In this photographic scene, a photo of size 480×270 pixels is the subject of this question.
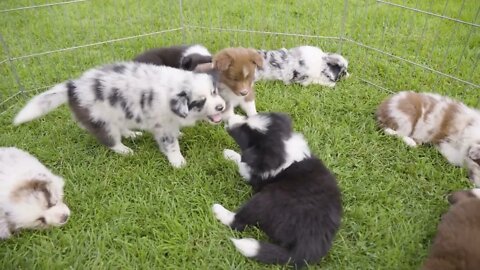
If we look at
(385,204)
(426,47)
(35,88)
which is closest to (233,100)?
(385,204)

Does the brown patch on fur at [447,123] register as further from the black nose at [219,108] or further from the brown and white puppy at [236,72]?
the black nose at [219,108]

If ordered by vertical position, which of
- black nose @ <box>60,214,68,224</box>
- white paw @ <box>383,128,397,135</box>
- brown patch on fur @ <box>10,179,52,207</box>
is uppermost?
brown patch on fur @ <box>10,179,52,207</box>

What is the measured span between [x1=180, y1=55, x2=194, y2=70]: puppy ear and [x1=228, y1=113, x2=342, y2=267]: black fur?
161 centimetres

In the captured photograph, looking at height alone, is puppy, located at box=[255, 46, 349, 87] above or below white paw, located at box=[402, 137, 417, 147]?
above

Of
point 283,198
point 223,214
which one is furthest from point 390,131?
point 223,214

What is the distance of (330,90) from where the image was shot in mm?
4730

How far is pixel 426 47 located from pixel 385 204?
3091mm

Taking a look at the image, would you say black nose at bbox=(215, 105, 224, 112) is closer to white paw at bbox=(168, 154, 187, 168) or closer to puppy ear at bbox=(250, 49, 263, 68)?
white paw at bbox=(168, 154, 187, 168)

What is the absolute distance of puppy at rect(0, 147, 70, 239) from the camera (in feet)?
9.36

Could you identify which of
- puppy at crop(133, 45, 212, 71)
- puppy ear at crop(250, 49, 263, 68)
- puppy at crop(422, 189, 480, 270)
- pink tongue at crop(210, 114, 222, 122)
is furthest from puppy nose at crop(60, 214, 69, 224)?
puppy at crop(422, 189, 480, 270)

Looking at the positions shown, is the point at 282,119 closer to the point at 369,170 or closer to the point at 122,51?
the point at 369,170

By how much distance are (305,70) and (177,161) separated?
2.09 metres

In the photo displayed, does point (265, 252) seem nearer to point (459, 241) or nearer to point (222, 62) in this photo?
point (459, 241)

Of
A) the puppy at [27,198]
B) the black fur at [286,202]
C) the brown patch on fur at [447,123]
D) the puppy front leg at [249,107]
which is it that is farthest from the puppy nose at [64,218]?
the brown patch on fur at [447,123]
